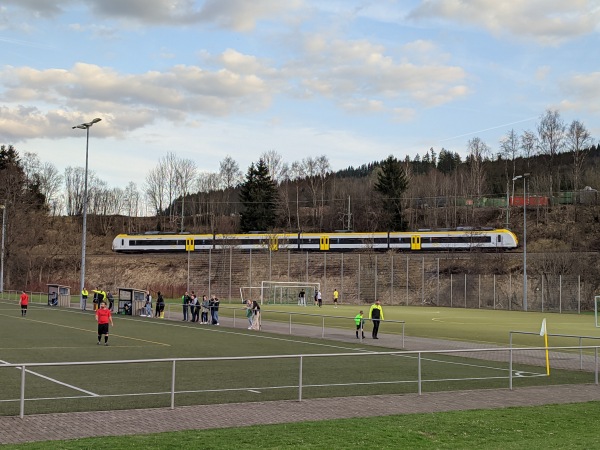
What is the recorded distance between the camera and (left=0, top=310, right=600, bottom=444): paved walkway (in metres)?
10.7

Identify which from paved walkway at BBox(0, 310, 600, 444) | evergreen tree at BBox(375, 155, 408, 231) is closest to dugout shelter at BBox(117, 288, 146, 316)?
paved walkway at BBox(0, 310, 600, 444)

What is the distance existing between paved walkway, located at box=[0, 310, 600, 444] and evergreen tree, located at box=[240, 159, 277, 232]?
97.2 m

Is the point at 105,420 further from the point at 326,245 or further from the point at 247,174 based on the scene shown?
the point at 247,174

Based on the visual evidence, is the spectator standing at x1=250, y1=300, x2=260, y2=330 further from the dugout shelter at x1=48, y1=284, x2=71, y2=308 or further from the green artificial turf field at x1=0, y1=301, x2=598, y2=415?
the dugout shelter at x1=48, y1=284, x2=71, y2=308

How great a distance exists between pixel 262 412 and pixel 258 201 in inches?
4020

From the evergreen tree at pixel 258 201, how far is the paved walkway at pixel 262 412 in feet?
319

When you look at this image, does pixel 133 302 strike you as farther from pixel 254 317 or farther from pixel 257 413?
pixel 257 413

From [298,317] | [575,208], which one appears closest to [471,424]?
[298,317]

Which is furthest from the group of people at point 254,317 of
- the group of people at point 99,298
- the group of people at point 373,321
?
the group of people at point 99,298

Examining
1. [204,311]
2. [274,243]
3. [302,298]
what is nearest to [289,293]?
[302,298]

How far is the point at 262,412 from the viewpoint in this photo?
12625 millimetres

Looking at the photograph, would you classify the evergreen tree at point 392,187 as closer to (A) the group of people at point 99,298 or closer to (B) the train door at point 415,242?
(B) the train door at point 415,242

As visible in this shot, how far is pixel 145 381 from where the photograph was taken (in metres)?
13.1

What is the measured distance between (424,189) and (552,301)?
228 feet
